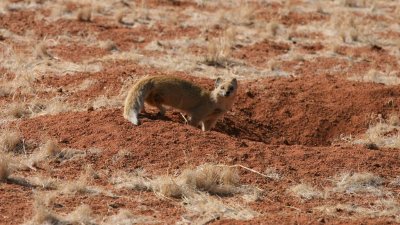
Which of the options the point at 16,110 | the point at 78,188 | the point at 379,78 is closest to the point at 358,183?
the point at 78,188

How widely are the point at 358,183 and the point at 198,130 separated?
2312mm

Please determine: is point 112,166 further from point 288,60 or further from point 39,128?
point 288,60

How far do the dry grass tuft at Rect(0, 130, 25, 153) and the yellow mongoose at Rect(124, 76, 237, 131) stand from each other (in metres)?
1.68

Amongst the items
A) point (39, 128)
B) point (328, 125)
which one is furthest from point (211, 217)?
point (328, 125)

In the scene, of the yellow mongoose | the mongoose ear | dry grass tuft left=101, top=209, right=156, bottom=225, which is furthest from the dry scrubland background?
the mongoose ear

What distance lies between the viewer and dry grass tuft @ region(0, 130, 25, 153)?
10.8 meters

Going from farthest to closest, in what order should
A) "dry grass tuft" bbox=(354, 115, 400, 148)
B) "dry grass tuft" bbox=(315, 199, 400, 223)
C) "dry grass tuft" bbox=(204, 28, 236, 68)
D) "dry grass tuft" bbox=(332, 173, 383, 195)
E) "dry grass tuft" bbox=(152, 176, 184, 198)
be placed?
"dry grass tuft" bbox=(204, 28, 236, 68) < "dry grass tuft" bbox=(354, 115, 400, 148) < "dry grass tuft" bbox=(332, 173, 383, 195) < "dry grass tuft" bbox=(152, 176, 184, 198) < "dry grass tuft" bbox=(315, 199, 400, 223)

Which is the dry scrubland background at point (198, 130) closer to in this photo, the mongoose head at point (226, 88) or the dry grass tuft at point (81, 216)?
the dry grass tuft at point (81, 216)

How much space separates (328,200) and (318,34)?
9.56 metres

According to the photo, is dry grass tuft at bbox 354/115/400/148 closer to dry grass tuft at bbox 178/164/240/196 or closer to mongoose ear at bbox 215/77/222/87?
mongoose ear at bbox 215/77/222/87

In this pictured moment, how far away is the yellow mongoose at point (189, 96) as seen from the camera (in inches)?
460

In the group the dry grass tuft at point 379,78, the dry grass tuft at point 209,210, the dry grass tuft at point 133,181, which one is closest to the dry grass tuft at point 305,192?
the dry grass tuft at point 209,210

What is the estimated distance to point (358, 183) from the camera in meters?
10.3

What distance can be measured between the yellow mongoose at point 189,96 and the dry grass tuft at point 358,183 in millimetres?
2594
